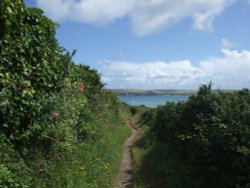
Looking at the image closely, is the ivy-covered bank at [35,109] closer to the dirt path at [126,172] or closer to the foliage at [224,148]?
the dirt path at [126,172]

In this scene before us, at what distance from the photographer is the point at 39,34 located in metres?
8.73

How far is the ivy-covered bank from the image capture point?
7145 mm

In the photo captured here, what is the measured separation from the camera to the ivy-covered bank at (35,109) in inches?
281

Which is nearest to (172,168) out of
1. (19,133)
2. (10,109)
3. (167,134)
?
(167,134)

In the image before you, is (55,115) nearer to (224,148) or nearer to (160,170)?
(224,148)

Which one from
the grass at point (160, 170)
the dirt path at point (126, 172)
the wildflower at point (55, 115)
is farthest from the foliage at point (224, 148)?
the wildflower at point (55, 115)

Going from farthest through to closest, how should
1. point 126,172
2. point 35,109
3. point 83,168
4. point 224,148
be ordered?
point 126,172 < point 83,168 < point 224,148 < point 35,109

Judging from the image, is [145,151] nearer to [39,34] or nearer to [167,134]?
[167,134]

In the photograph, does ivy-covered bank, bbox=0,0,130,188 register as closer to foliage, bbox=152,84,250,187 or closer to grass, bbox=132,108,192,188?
grass, bbox=132,108,192,188

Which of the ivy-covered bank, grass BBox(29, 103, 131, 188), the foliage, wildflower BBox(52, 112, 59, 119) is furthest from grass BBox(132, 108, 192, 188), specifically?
wildflower BBox(52, 112, 59, 119)

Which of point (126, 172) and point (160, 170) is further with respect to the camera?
point (126, 172)

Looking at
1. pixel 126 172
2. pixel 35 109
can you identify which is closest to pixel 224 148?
pixel 35 109

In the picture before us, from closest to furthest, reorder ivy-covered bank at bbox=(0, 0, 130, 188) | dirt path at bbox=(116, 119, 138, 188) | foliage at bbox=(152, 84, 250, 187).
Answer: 1. ivy-covered bank at bbox=(0, 0, 130, 188)
2. foliage at bbox=(152, 84, 250, 187)
3. dirt path at bbox=(116, 119, 138, 188)

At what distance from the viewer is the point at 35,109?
328 inches
